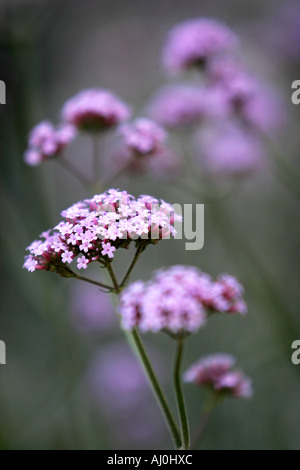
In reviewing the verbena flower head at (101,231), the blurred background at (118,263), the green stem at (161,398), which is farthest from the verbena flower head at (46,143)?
the green stem at (161,398)

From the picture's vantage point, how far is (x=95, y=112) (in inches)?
88.1

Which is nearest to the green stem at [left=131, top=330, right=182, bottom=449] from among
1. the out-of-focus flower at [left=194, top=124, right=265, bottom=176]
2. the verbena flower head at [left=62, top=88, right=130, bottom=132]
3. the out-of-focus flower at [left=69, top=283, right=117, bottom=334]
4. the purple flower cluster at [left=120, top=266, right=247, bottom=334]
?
the purple flower cluster at [left=120, top=266, right=247, bottom=334]

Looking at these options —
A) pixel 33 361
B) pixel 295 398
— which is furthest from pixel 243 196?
pixel 33 361

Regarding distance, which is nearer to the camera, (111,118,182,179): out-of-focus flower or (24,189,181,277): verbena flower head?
(24,189,181,277): verbena flower head

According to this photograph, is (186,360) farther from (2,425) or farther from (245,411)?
(2,425)

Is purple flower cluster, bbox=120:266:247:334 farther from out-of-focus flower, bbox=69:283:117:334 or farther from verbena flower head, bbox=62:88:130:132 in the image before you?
out-of-focus flower, bbox=69:283:117:334

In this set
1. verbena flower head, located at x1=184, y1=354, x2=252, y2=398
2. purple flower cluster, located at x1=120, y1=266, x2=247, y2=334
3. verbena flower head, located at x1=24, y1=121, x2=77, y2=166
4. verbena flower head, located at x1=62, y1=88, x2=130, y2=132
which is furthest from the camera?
verbena flower head, located at x1=62, y1=88, x2=130, y2=132

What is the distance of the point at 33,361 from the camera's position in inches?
177

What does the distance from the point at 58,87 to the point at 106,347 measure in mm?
3494

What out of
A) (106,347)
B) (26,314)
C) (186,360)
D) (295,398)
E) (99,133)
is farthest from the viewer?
(26,314)

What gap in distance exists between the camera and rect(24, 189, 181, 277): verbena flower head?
4.51 feet

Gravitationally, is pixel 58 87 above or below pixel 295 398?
above

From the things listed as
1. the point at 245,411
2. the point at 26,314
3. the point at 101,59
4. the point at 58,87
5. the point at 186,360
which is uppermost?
the point at 101,59

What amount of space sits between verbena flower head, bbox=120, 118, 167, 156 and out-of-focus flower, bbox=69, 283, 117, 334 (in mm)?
1717
